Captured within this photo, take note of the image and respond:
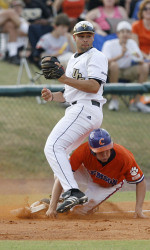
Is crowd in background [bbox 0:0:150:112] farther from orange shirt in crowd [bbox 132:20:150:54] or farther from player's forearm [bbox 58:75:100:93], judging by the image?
player's forearm [bbox 58:75:100:93]

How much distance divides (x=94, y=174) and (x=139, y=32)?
18.7ft

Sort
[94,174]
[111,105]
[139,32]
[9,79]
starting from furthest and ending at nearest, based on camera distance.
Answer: [9,79] → [139,32] → [111,105] → [94,174]

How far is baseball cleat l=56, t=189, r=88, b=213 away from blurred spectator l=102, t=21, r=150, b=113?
4.73 metres

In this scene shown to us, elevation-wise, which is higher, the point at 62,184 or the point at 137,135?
the point at 62,184

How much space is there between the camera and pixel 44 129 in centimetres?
854

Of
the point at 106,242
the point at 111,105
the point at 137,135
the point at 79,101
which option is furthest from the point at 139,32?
the point at 106,242

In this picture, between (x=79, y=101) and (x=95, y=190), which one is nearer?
(x=79, y=101)

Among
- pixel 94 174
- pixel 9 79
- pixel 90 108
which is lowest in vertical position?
pixel 9 79

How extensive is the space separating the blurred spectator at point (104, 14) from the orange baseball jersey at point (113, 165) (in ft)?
19.1

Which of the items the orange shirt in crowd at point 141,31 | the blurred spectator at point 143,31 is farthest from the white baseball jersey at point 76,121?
the orange shirt in crowd at point 141,31

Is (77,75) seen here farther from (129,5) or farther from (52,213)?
(129,5)

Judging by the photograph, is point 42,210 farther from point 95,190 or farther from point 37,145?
point 37,145

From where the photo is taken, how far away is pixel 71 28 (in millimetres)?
11227

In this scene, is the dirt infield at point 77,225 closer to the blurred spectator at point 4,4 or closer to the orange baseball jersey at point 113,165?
the orange baseball jersey at point 113,165
